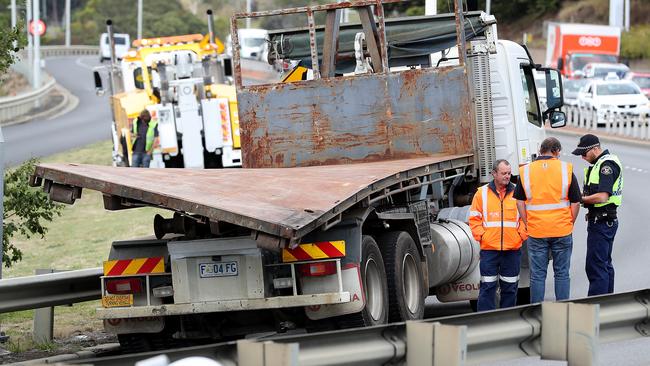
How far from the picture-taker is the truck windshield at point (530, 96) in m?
15.3

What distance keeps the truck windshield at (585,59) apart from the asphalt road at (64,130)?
20140 mm

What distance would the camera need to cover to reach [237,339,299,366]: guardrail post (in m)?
6.68

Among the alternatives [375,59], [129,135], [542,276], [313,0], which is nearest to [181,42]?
[129,135]

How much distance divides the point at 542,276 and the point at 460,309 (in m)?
2.27

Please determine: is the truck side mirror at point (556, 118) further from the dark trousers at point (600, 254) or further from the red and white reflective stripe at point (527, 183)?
the red and white reflective stripe at point (527, 183)

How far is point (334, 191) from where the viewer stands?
10250 mm

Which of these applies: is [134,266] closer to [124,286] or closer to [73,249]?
[124,286]

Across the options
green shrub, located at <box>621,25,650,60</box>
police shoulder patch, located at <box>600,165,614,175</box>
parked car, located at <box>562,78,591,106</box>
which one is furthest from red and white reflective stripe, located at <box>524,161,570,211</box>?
green shrub, located at <box>621,25,650,60</box>

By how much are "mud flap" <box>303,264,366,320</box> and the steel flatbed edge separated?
1.70 ft

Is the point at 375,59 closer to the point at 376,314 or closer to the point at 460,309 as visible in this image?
the point at 460,309

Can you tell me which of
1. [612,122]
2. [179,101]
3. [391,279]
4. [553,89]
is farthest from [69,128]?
[391,279]

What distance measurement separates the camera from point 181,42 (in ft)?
100.0

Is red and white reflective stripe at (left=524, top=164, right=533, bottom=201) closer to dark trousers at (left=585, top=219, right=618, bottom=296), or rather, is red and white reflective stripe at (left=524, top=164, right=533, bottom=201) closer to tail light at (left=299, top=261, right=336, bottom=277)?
dark trousers at (left=585, top=219, right=618, bottom=296)

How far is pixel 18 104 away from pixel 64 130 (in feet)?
22.9
